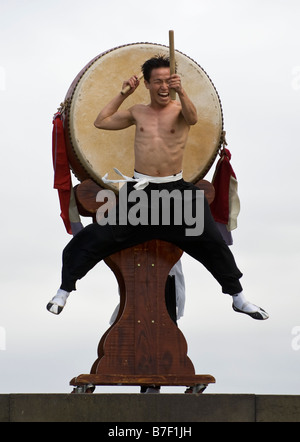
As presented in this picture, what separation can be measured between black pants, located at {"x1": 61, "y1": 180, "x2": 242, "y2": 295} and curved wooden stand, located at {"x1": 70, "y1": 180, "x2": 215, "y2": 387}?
0.14m

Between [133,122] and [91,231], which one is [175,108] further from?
[91,231]

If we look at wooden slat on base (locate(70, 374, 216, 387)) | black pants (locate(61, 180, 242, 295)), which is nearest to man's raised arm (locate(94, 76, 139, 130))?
black pants (locate(61, 180, 242, 295))

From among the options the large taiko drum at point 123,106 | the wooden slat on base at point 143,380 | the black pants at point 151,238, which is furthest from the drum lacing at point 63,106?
the wooden slat on base at point 143,380

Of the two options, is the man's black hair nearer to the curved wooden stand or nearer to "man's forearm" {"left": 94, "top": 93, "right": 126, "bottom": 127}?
"man's forearm" {"left": 94, "top": 93, "right": 126, "bottom": 127}

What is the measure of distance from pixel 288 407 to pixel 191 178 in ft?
7.06

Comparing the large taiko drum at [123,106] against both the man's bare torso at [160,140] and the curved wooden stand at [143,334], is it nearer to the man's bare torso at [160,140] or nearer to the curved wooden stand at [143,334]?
the man's bare torso at [160,140]

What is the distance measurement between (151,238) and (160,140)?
0.79 m

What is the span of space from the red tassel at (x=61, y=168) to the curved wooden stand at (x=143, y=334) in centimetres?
59

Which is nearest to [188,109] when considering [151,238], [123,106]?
[123,106]

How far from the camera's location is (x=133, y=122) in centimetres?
1017

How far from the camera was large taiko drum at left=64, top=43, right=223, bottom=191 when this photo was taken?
10297 millimetres

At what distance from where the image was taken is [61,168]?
10305mm

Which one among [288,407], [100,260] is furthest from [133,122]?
[288,407]
